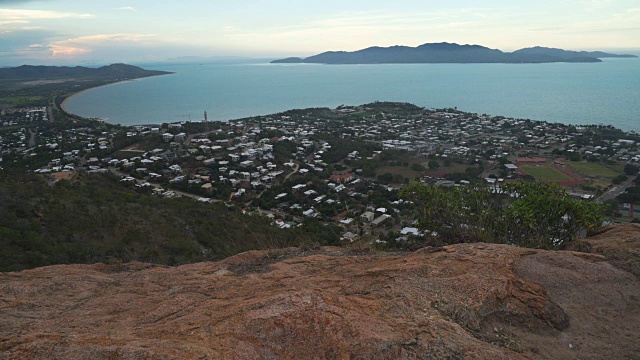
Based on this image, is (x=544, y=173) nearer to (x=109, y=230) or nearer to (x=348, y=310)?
(x=109, y=230)

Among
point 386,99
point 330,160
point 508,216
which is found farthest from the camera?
point 386,99

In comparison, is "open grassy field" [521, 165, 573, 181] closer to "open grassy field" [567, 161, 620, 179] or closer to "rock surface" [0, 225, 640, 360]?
"open grassy field" [567, 161, 620, 179]

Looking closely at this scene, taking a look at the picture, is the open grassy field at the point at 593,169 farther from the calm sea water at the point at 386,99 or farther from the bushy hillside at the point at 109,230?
the calm sea water at the point at 386,99

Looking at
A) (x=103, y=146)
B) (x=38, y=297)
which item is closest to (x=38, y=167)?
(x=103, y=146)

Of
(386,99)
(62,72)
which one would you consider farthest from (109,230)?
(62,72)

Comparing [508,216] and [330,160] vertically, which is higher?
[508,216]

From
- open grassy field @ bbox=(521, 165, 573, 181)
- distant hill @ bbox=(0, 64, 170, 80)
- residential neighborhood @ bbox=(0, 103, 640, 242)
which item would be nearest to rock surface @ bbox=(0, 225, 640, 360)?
residential neighborhood @ bbox=(0, 103, 640, 242)

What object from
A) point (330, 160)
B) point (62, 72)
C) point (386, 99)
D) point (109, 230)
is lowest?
point (330, 160)
